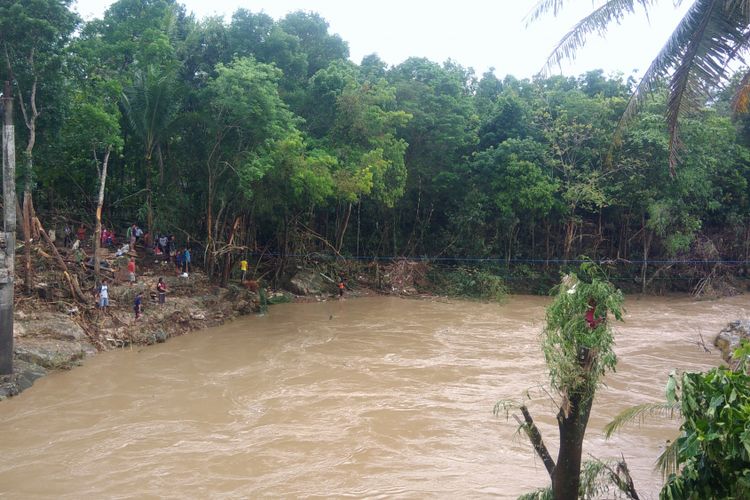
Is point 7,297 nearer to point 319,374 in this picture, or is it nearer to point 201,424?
point 201,424

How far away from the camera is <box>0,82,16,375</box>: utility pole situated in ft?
38.7

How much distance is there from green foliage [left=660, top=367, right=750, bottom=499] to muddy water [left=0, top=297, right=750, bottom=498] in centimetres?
474

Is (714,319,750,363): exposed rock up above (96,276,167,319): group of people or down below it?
below

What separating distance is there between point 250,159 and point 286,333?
574 cm

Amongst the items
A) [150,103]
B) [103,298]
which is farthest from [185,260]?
[150,103]

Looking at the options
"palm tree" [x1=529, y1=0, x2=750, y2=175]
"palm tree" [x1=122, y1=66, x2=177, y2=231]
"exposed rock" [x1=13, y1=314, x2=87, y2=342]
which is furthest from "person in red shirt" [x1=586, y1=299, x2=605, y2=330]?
"palm tree" [x1=122, y1=66, x2=177, y2=231]

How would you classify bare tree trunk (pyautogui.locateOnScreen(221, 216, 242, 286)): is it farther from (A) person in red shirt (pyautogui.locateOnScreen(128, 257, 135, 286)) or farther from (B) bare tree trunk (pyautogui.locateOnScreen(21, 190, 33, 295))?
(B) bare tree trunk (pyautogui.locateOnScreen(21, 190, 33, 295))

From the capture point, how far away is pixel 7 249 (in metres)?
12.0

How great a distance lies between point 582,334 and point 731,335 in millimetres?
14648

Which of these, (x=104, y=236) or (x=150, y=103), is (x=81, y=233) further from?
(x=150, y=103)

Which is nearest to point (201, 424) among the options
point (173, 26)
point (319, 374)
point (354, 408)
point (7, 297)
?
point (354, 408)

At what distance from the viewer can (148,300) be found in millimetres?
17578

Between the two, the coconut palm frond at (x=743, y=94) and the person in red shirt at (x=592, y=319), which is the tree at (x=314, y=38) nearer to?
the coconut palm frond at (x=743, y=94)

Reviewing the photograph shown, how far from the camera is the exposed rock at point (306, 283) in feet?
79.1
